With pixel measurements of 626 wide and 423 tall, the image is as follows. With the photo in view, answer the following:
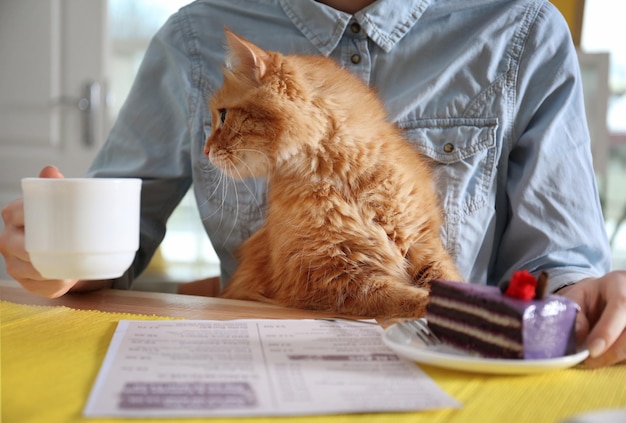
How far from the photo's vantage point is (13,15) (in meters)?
3.68

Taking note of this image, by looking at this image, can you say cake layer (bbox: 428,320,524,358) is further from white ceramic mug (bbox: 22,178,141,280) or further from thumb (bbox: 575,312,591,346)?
white ceramic mug (bbox: 22,178,141,280)

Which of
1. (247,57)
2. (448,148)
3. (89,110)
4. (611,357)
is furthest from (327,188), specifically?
(89,110)

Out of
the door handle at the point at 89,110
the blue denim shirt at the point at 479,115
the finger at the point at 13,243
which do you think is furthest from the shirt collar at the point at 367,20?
the door handle at the point at 89,110

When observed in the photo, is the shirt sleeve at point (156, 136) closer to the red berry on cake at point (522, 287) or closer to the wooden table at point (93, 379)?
the wooden table at point (93, 379)

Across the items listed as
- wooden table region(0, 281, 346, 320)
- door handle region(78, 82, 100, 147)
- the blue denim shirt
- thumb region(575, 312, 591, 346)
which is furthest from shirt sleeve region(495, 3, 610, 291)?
door handle region(78, 82, 100, 147)

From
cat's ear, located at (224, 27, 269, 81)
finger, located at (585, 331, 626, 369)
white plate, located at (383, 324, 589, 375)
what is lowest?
finger, located at (585, 331, 626, 369)

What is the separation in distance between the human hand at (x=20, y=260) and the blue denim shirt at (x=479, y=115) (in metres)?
0.36

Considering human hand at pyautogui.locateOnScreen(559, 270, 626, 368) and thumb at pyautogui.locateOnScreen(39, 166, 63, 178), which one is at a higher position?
thumb at pyautogui.locateOnScreen(39, 166, 63, 178)

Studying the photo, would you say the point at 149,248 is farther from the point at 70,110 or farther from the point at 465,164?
the point at 70,110

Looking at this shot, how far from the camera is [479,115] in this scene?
130cm

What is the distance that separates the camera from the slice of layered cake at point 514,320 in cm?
69

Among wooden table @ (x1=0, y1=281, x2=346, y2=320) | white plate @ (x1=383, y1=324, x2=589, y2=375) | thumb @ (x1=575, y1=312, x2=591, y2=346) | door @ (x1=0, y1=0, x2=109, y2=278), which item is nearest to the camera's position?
white plate @ (x1=383, y1=324, x2=589, y2=375)

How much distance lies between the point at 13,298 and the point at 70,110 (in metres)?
2.91

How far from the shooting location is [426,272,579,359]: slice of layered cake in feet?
2.28
